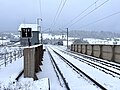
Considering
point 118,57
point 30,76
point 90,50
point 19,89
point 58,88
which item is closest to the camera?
point 19,89

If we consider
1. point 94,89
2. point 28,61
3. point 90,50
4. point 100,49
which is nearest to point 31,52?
point 28,61

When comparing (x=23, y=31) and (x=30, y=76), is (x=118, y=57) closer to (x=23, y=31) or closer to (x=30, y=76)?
(x=23, y=31)

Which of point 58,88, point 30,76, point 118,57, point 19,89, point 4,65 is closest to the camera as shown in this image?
point 19,89

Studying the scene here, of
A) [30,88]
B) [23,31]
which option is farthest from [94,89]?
[23,31]

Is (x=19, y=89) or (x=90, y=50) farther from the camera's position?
(x=90, y=50)

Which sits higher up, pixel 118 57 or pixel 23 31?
pixel 23 31

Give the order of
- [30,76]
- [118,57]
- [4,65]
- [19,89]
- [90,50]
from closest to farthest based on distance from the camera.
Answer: [19,89]
[30,76]
[4,65]
[118,57]
[90,50]

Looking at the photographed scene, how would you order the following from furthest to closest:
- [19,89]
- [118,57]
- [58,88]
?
1. [118,57]
2. [58,88]
3. [19,89]

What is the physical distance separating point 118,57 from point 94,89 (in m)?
19.7

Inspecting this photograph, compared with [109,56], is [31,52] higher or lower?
higher

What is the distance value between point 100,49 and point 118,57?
8.22 metres

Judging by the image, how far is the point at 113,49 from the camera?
31.3 meters

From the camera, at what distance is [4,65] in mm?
20953

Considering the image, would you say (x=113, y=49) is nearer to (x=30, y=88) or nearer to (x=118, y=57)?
(x=118, y=57)
